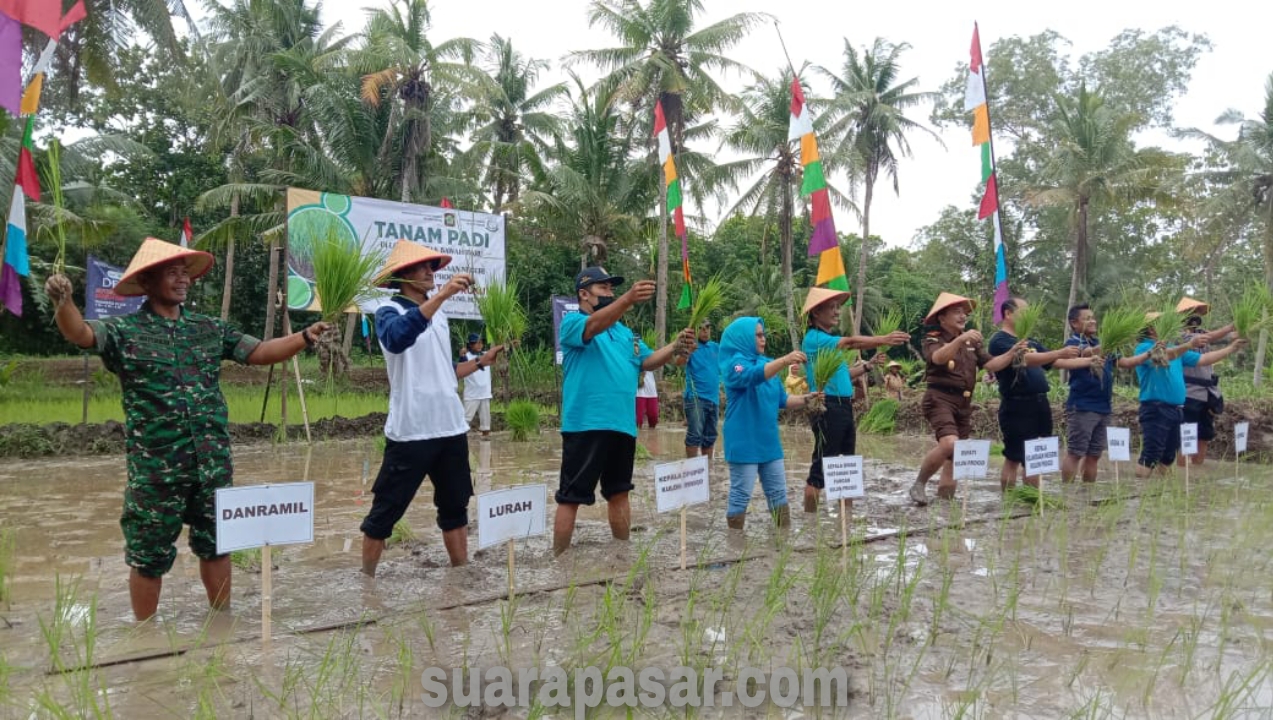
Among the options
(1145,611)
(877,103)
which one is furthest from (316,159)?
(1145,611)

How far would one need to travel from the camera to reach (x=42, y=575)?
4.85 meters

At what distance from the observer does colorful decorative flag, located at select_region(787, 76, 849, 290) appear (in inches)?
257

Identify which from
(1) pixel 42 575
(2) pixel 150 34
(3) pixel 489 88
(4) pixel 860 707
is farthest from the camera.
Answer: (3) pixel 489 88

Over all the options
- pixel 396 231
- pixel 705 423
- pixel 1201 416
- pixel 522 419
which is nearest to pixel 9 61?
pixel 705 423

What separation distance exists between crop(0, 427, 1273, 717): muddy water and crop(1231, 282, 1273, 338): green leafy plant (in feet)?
6.95

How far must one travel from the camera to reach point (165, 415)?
3516mm

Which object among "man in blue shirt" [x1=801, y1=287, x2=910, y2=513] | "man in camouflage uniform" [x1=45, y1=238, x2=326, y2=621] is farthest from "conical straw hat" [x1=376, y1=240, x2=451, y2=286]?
"man in blue shirt" [x1=801, y1=287, x2=910, y2=513]

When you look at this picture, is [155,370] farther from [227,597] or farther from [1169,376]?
[1169,376]

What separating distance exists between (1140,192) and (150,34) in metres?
26.8

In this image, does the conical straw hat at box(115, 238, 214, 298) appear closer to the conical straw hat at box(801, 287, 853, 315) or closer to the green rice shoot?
the green rice shoot

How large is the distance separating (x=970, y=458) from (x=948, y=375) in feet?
3.79

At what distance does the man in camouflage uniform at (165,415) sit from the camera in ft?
11.4

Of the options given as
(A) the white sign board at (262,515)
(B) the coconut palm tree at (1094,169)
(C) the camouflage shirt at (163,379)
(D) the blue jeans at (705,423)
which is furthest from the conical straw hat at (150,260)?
(B) the coconut palm tree at (1094,169)
